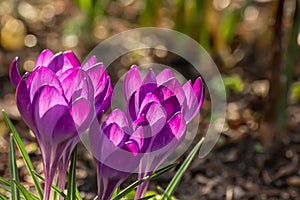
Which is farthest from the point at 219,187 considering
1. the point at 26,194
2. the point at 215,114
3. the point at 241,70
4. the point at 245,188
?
the point at 26,194

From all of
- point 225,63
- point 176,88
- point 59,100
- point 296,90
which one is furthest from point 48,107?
point 225,63

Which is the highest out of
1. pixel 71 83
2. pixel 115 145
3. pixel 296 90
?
pixel 71 83

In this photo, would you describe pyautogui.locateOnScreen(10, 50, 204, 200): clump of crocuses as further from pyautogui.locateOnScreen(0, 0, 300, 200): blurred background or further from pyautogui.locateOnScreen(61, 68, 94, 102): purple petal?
pyautogui.locateOnScreen(0, 0, 300, 200): blurred background

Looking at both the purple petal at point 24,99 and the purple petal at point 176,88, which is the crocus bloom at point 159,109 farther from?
the purple petal at point 24,99

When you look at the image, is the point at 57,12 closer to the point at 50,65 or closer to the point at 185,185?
the point at 185,185

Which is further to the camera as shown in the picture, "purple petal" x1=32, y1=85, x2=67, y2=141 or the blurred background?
the blurred background

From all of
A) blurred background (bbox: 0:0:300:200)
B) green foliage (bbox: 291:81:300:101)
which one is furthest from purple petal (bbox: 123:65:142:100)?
green foliage (bbox: 291:81:300:101)

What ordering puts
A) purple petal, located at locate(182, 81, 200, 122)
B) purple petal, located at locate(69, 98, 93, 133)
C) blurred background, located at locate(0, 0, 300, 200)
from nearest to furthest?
purple petal, located at locate(69, 98, 93, 133) → purple petal, located at locate(182, 81, 200, 122) → blurred background, located at locate(0, 0, 300, 200)

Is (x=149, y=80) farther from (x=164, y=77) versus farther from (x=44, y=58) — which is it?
(x=44, y=58)
